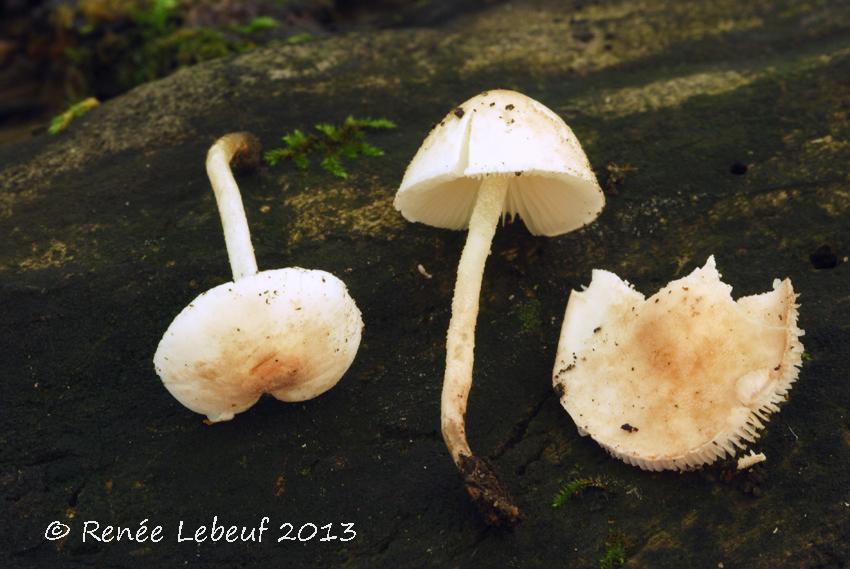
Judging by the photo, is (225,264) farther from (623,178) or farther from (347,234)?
(623,178)

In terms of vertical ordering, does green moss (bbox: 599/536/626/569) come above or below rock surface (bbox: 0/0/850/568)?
below

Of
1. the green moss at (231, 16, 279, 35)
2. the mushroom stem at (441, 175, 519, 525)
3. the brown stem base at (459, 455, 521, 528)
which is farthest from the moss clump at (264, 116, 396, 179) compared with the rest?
the brown stem base at (459, 455, 521, 528)

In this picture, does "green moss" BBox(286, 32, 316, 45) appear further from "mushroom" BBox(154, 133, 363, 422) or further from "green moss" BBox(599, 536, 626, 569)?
"green moss" BBox(599, 536, 626, 569)

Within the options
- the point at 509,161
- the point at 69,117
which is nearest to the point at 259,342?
the point at 509,161

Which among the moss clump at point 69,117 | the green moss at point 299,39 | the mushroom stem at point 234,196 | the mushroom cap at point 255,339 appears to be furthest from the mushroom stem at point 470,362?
the moss clump at point 69,117

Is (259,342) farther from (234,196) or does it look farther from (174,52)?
(174,52)

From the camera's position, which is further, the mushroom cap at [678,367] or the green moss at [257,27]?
the green moss at [257,27]

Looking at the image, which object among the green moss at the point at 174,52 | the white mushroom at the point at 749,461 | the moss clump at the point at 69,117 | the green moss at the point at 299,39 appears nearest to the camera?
the white mushroom at the point at 749,461

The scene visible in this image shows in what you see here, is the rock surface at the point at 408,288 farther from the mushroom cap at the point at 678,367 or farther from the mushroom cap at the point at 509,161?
the mushroom cap at the point at 509,161
